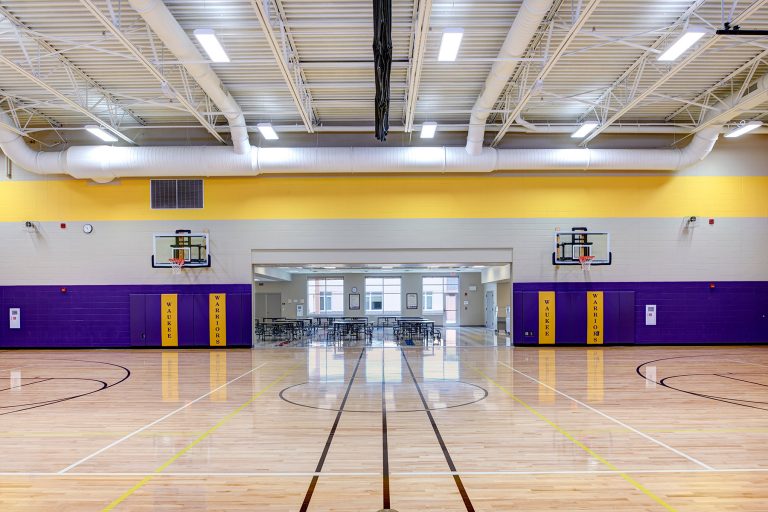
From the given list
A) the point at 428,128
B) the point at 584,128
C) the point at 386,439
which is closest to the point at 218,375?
the point at 386,439

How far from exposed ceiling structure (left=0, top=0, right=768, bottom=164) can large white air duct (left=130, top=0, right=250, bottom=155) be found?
236mm

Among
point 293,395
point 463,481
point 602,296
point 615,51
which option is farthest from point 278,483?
point 602,296

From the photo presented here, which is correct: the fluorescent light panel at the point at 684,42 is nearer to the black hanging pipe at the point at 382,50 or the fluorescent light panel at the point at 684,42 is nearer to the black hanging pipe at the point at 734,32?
the black hanging pipe at the point at 734,32

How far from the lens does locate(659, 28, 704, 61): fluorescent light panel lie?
393 inches

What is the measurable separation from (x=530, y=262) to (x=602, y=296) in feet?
8.80

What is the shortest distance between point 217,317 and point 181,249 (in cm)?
259

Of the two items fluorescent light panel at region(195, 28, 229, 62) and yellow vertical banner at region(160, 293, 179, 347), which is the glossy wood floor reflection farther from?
fluorescent light panel at region(195, 28, 229, 62)

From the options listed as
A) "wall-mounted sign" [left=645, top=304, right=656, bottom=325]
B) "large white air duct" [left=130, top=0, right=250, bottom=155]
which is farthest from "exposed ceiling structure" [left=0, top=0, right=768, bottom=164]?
"wall-mounted sign" [left=645, top=304, right=656, bottom=325]

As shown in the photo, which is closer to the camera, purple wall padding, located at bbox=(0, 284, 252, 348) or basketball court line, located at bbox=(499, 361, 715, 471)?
basketball court line, located at bbox=(499, 361, 715, 471)

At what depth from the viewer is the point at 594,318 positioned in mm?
18766

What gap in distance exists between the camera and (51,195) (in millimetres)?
18844

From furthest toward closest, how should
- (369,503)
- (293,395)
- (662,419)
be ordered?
(293,395) < (662,419) < (369,503)

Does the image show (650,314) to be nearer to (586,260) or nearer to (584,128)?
(586,260)

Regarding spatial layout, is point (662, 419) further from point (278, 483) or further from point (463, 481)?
point (278, 483)
